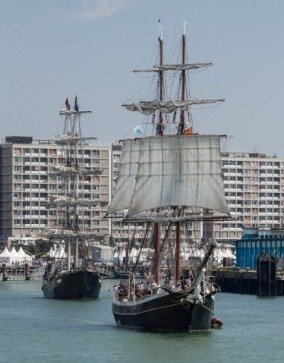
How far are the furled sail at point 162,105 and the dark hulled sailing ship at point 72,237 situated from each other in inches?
1210

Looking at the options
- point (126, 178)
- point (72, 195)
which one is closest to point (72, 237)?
point (72, 195)

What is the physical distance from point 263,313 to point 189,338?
31.2m

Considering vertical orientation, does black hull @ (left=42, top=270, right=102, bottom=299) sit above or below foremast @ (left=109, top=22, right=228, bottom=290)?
below

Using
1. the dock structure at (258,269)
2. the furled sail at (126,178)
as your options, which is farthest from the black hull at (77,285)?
the furled sail at (126,178)

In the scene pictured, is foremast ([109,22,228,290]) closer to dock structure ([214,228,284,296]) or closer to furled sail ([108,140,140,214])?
furled sail ([108,140,140,214])

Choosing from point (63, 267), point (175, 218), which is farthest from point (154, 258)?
point (63, 267)

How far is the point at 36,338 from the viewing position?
86188mm

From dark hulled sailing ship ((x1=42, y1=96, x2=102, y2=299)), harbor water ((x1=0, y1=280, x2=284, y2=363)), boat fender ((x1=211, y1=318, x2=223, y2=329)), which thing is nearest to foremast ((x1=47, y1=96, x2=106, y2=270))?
dark hulled sailing ship ((x1=42, y1=96, x2=102, y2=299))

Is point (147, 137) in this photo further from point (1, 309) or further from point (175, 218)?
point (1, 309)

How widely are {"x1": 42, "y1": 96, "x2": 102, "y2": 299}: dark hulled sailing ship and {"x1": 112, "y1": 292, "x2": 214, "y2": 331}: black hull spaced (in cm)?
4564

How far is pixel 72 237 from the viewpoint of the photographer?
141750mm

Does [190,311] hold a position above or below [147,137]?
below

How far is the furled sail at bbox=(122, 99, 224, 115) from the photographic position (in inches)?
3844

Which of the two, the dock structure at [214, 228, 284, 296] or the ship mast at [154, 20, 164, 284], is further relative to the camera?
the dock structure at [214, 228, 284, 296]
